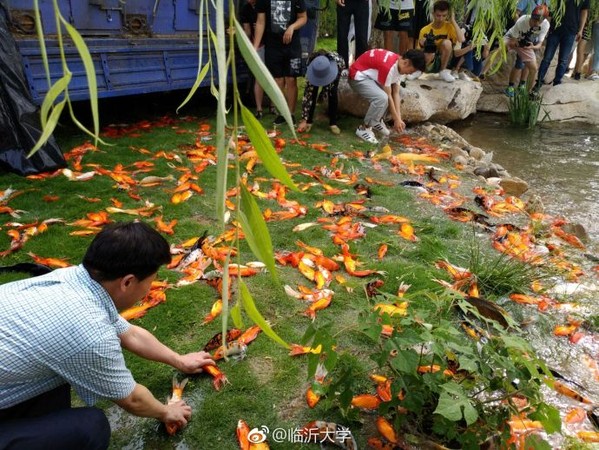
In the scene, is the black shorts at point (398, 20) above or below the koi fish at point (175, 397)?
above

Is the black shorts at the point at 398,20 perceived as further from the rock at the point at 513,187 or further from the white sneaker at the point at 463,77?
the rock at the point at 513,187

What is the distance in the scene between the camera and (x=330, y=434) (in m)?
2.19

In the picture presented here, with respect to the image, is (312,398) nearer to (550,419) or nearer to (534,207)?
(550,419)

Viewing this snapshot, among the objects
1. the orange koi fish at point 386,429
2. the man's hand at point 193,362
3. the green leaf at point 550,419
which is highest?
the green leaf at point 550,419

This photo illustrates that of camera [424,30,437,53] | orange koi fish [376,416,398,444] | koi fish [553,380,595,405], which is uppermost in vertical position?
camera [424,30,437,53]

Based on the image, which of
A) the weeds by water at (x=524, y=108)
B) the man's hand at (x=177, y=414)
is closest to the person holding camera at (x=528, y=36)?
the weeds by water at (x=524, y=108)

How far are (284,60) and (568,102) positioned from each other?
6.59 m

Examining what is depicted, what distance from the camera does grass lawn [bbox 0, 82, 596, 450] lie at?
1.95 metres

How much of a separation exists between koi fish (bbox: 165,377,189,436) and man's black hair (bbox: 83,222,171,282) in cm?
76

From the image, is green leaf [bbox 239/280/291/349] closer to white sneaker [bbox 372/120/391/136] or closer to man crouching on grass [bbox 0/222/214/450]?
man crouching on grass [bbox 0/222/214/450]

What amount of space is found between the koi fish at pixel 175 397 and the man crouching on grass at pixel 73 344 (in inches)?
9.7

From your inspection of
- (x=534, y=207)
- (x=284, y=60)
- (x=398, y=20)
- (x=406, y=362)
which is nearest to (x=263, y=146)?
(x=406, y=362)

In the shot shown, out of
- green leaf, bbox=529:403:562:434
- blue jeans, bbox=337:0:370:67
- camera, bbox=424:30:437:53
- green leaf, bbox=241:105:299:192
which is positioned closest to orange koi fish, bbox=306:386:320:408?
green leaf, bbox=529:403:562:434

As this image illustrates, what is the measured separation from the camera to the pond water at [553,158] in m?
5.97
